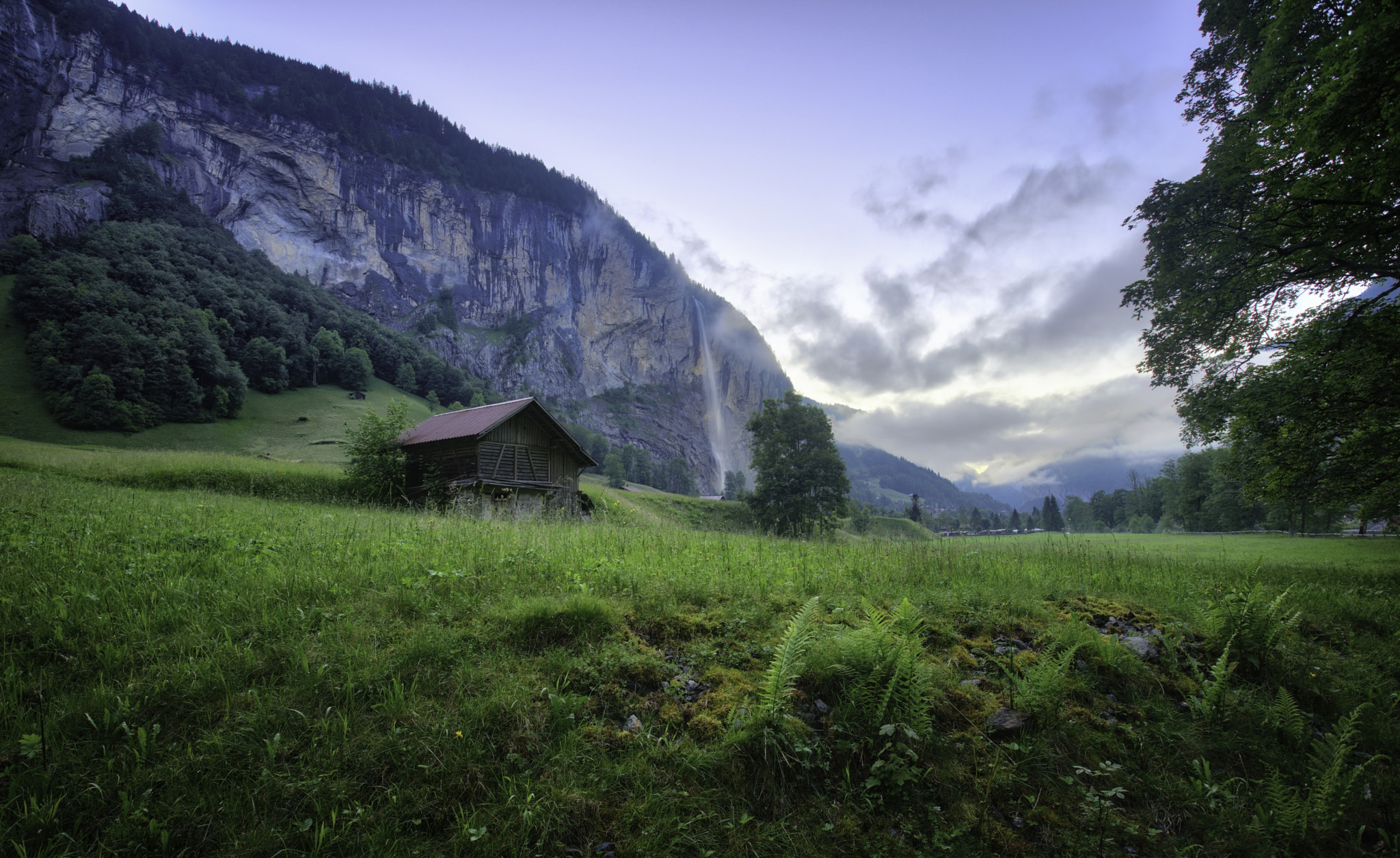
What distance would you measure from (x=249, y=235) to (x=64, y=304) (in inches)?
3275

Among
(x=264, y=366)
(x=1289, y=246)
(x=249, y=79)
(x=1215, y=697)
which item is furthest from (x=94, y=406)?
(x=249, y=79)

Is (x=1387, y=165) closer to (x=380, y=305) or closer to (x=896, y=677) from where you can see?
(x=896, y=677)

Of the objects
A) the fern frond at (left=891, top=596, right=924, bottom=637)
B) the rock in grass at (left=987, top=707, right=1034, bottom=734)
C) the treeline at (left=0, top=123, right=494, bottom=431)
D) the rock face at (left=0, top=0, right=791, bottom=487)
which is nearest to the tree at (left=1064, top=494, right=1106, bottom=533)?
the fern frond at (left=891, top=596, right=924, bottom=637)

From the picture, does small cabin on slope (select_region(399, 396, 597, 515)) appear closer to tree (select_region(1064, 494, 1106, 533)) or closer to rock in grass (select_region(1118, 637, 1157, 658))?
rock in grass (select_region(1118, 637, 1157, 658))

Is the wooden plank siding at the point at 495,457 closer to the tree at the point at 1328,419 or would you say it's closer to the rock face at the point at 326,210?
the tree at the point at 1328,419

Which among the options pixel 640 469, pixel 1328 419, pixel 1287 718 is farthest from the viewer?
pixel 640 469

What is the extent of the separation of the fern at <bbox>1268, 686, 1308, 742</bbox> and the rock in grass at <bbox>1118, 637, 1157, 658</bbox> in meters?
0.92

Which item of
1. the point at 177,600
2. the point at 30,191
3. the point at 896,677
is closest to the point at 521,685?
the point at 896,677

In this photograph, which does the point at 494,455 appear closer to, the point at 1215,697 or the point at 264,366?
the point at 1215,697

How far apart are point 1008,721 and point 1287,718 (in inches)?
99.0

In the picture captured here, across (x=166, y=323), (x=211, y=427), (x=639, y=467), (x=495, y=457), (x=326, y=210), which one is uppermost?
(x=326, y=210)

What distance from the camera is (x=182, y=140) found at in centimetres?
13300

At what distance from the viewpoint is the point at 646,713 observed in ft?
12.8

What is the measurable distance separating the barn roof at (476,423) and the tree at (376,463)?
1.33 meters
